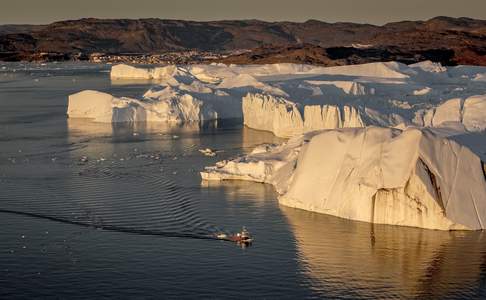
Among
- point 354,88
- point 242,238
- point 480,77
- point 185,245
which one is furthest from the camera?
point 480,77

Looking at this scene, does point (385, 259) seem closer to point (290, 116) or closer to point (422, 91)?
point (290, 116)

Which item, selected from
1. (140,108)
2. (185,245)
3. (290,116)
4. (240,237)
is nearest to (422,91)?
(290,116)

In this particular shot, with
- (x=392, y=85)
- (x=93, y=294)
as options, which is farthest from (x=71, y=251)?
(x=392, y=85)

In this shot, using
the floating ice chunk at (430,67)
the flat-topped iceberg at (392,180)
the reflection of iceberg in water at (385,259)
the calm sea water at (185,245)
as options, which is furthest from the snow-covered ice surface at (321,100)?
the calm sea water at (185,245)

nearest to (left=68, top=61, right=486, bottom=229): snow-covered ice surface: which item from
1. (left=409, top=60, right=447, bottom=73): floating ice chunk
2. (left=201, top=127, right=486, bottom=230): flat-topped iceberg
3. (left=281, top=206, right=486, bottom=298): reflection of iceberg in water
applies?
(left=201, top=127, right=486, bottom=230): flat-topped iceberg

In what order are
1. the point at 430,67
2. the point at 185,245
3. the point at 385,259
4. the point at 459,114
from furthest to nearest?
the point at 430,67, the point at 459,114, the point at 185,245, the point at 385,259

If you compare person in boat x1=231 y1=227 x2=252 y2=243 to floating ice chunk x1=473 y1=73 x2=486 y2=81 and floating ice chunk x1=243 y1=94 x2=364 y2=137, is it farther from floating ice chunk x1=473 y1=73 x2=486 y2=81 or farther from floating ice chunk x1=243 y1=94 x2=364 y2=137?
floating ice chunk x1=473 y1=73 x2=486 y2=81
